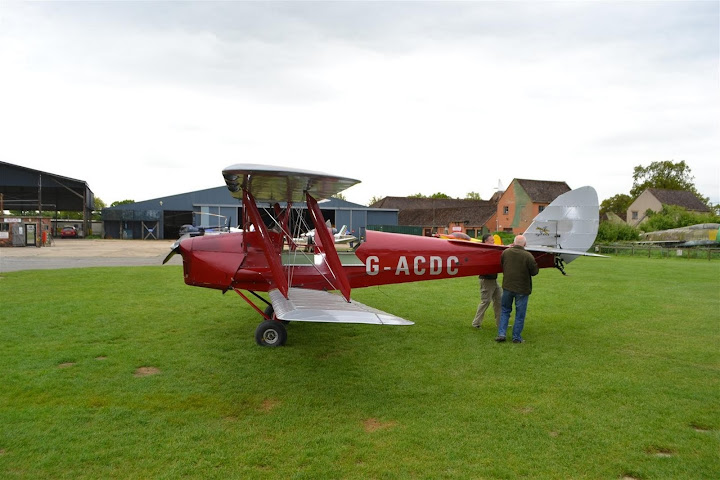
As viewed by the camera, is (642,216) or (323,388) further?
(642,216)

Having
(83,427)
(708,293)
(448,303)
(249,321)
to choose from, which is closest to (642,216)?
(708,293)

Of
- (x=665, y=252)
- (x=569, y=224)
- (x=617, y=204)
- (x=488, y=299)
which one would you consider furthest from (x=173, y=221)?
(x=617, y=204)

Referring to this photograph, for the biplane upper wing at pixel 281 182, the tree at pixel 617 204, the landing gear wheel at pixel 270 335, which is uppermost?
the tree at pixel 617 204

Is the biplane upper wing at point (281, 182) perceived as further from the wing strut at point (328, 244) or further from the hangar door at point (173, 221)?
the hangar door at point (173, 221)

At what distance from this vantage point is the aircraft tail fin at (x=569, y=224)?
28.8 ft

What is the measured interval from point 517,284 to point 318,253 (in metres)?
3.49

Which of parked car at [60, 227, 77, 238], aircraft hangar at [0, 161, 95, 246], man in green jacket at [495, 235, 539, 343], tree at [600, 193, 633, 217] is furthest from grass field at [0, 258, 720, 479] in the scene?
tree at [600, 193, 633, 217]

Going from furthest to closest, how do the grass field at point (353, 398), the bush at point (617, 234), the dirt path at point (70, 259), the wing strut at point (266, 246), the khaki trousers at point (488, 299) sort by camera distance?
1. the bush at point (617, 234)
2. the dirt path at point (70, 259)
3. the khaki trousers at point (488, 299)
4. the wing strut at point (266, 246)
5. the grass field at point (353, 398)

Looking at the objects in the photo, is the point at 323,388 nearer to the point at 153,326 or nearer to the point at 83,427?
the point at 83,427

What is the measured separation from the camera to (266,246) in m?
6.80

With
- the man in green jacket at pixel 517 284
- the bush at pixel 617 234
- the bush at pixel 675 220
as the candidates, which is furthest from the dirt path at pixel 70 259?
the bush at pixel 675 220

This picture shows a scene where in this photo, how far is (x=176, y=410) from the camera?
4.65 metres

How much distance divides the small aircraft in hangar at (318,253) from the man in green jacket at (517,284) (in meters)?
0.88

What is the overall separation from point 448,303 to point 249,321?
499 cm
